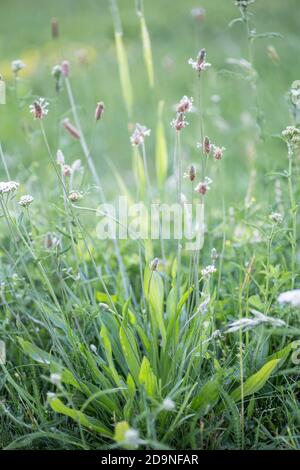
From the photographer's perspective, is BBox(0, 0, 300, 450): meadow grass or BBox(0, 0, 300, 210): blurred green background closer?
BBox(0, 0, 300, 450): meadow grass

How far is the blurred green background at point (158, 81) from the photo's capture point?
8.37 feet

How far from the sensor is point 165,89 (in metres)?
3.97

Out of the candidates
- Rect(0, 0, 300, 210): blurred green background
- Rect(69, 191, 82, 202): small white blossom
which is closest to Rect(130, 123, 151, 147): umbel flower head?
Rect(69, 191, 82, 202): small white blossom

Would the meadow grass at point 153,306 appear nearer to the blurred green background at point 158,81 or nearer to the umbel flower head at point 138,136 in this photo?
the umbel flower head at point 138,136

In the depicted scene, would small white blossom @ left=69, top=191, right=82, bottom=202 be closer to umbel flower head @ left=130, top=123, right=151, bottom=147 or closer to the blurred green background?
umbel flower head @ left=130, top=123, right=151, bottom=147

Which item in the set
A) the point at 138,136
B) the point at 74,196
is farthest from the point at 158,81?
the point at 74,196

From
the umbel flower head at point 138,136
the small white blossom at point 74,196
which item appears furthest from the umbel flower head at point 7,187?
the umbel flower head at point 138,136

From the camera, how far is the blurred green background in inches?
100

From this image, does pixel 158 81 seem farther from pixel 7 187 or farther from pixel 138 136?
pixel 7 187

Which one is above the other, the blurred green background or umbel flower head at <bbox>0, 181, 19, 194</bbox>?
the blurred green background

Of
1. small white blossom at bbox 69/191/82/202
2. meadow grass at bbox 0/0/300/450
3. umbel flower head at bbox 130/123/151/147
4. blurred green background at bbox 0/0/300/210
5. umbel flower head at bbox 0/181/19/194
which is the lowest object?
meadow grass at bbox 0/0/300/450

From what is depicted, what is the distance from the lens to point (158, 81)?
13.1 ft
